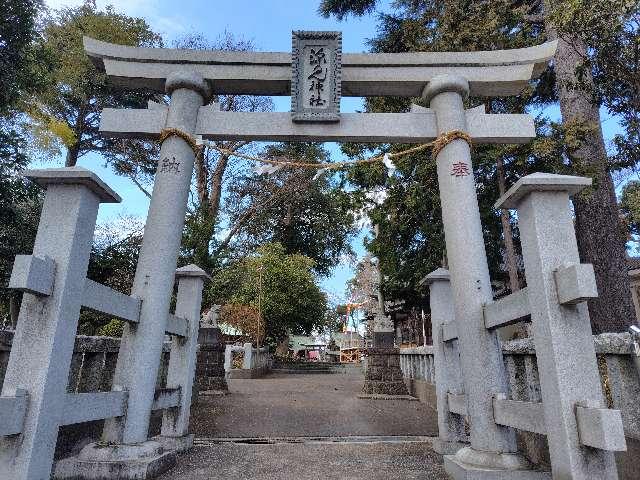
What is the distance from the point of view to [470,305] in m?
3.74

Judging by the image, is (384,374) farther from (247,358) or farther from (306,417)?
(247,358)

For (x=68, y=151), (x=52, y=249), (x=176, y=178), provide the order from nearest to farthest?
(x=52, y=249) < (x=176, y=178) < (x=68, y=151)

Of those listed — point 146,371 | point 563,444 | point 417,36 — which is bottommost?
point 563,444

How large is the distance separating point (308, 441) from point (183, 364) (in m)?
1.70

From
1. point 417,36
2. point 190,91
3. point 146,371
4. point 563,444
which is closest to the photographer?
point 563,444

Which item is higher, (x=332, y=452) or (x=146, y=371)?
(x=146, y=371)

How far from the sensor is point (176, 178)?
4.25 m

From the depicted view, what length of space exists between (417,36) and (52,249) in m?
10.5

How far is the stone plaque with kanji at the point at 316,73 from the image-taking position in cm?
462

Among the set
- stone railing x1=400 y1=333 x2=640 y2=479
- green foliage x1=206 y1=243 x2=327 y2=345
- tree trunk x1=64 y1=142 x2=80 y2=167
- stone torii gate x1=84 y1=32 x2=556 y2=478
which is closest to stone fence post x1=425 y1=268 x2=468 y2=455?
stone railing x1=400 y1=333 x2=640 y2=479

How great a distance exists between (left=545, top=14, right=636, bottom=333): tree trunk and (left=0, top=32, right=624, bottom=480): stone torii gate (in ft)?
13.6

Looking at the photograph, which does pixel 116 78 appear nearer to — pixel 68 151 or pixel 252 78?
pixel 252 78

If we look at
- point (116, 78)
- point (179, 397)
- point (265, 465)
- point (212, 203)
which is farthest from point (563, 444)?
point (212, 203)

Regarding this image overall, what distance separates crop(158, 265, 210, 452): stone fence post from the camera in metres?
4.37
